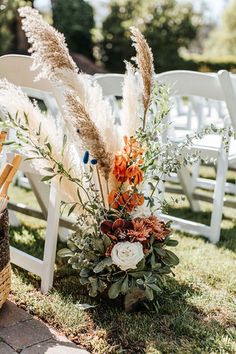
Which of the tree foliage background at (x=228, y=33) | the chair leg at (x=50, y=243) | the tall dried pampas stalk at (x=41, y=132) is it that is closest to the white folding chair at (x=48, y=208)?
the chair leg at (x=50, y=243)

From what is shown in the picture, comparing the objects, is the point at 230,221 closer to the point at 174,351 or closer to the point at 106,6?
the point at 174,351

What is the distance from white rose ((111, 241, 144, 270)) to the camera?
7.84ft

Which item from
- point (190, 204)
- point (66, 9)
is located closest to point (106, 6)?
point (66, 9)

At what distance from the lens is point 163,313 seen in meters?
2.54

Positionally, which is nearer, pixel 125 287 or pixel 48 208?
pixel 125 287

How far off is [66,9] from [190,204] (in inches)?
477

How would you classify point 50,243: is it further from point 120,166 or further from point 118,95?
point 118,95

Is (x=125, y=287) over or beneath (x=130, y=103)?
beneath

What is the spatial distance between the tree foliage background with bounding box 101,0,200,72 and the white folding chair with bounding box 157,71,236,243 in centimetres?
1336

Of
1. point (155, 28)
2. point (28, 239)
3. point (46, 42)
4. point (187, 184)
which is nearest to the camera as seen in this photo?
point (46, 42)

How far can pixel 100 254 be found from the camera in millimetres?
2502

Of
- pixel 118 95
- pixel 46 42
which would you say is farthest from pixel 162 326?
pixel 118 95

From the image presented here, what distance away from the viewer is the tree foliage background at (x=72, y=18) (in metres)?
15.2

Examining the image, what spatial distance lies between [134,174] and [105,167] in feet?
0.43
